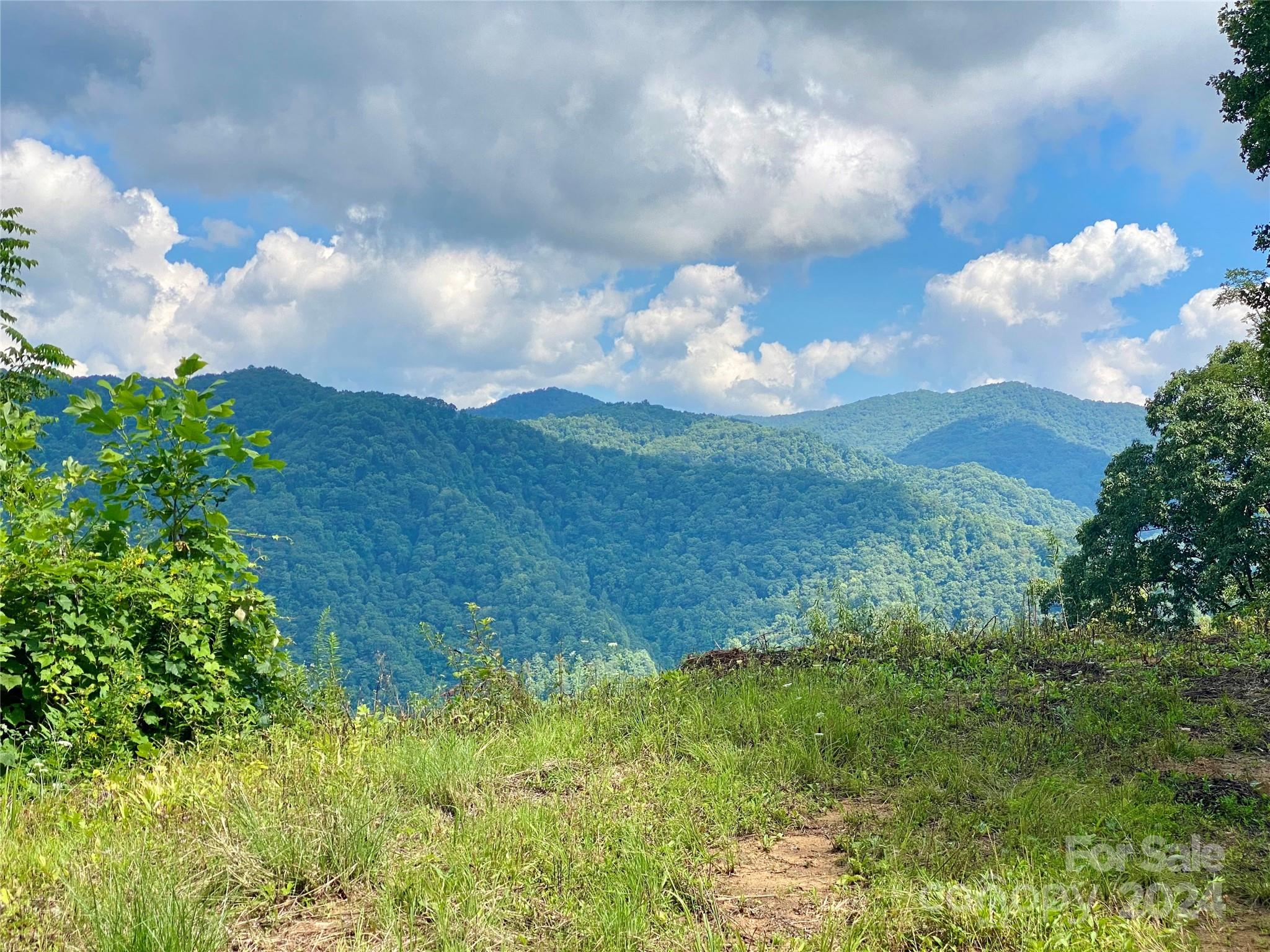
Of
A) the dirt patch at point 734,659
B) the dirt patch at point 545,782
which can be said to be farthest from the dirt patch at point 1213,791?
the dirt patch at point 734,659

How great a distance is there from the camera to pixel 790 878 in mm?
3537

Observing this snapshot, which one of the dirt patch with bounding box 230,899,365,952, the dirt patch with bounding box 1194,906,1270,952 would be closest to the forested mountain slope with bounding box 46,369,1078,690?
the dirt patch with bounding box 230,899,365,952

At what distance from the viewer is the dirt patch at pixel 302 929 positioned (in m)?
2.86

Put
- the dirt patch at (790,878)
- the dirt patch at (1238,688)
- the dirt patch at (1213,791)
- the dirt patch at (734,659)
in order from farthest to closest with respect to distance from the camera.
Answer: the dirt patch at (734,659) < the dirt patch at (1238,688) < the dirt patch at (1213,791) < the dirt patch at (790,878)

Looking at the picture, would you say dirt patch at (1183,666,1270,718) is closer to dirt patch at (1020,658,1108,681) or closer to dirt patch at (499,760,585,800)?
dirt patch at (1020,658,1108,681)

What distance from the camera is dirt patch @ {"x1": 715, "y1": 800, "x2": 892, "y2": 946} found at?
10.2 ft

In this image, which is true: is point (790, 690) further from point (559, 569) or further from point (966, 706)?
point (559, 569)

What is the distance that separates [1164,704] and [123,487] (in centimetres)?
759

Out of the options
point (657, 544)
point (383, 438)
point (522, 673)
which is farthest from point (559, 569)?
point (522, 673)

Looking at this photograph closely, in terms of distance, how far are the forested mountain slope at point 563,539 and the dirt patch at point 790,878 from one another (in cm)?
7514

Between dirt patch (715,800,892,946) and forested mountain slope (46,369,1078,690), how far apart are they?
247 feet

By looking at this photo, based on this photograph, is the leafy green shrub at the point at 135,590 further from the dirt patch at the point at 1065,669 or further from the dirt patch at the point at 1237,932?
the dirt patch at the point at 1065,669

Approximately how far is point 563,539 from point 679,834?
16891 centimetres

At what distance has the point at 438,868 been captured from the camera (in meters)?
3.27
